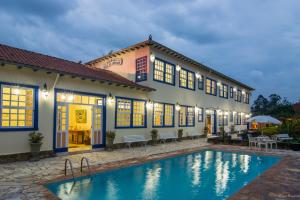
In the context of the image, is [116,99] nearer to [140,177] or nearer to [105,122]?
[105,122]

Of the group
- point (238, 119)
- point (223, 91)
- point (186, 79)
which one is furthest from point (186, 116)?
point (238, 119)

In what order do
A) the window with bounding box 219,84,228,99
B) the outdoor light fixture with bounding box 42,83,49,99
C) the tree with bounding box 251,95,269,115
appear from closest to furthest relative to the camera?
1. the outdoor light fixture with bounding box 42,83,49,99
2. the window with bounding box 219,84,228,99
3. the tree with bounding box 251,95,269,115

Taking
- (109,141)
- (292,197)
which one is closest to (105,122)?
(109,141)

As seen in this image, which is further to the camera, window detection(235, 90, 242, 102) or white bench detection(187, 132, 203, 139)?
window detection(235, 90, 242, 102)

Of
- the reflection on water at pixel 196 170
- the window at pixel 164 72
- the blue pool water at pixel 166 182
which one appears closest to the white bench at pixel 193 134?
the window at pixel 164 72

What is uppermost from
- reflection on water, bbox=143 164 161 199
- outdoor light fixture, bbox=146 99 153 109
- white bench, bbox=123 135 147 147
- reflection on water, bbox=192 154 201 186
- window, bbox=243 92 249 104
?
window, bbox=243 92 249 104

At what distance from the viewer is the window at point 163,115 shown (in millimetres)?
18406

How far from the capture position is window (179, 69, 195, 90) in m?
21.2

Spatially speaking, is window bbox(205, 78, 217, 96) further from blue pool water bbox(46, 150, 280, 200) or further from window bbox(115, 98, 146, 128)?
blue pool water bbox(46, 150, 280, 200)

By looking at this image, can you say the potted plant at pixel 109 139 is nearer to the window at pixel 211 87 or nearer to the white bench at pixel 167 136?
the white bench at pixel 167 136

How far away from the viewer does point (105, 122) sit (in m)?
14.2

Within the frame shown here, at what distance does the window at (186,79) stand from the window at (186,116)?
1.97 meters

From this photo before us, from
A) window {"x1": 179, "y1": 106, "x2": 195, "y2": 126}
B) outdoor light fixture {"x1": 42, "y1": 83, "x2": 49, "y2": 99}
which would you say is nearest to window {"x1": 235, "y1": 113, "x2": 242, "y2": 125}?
window {"x1": 179, "y1": 106, "x2": 195, "y2": 126}

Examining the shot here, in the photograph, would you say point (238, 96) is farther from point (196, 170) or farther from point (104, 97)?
point (196, 170)
